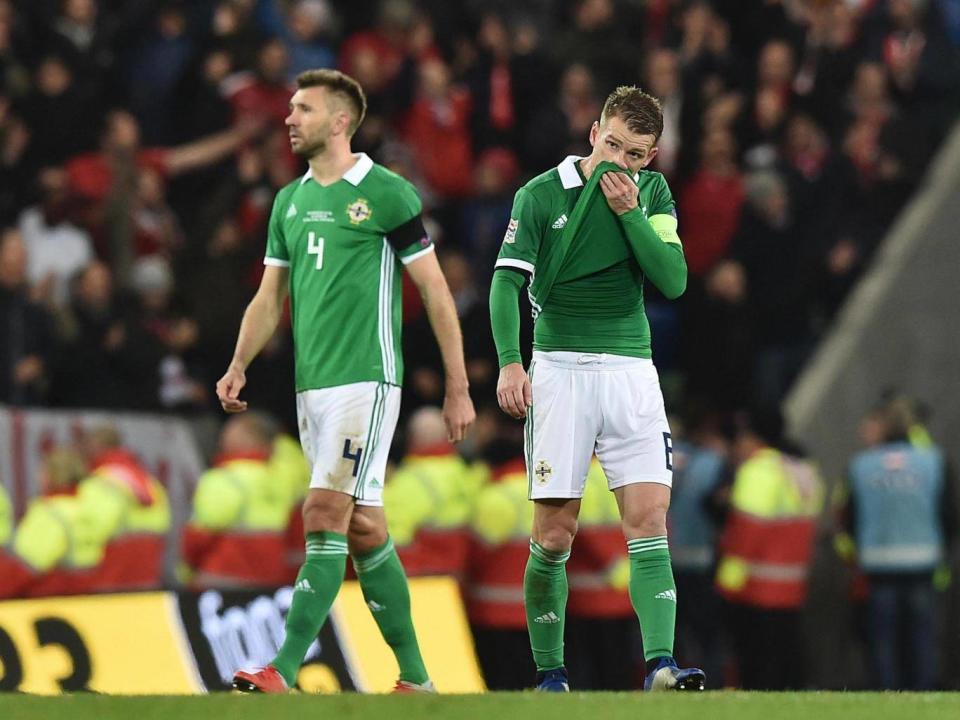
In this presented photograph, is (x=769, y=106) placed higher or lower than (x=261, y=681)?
higher

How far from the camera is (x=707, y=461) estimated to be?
614 inches

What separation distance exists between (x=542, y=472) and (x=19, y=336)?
743 cm

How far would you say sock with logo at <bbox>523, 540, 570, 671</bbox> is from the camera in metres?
8.82

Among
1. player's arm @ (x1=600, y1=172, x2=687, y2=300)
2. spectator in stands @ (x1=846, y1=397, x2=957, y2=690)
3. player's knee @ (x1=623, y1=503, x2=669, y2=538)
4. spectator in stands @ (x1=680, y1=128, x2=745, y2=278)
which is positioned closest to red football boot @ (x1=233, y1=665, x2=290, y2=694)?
player's knee @ (x1=623, y1=503, x2=669, y2=538)

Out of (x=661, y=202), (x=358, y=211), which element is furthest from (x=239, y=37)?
(x=661, y=202)

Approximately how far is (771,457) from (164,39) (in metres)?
6.56

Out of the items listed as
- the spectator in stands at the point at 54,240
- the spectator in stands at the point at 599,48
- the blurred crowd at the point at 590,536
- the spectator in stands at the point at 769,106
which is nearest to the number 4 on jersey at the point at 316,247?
the blurred crowd at the point at 590,536

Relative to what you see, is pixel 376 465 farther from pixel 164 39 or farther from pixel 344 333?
pixel 164 39

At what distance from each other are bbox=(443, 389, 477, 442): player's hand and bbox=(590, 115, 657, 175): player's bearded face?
1.16 metres

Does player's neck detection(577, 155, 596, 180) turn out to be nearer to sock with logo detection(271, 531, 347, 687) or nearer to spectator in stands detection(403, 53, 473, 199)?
sock with logo detection(271, 531, 347, 687)

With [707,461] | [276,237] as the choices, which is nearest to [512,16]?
[707,461]

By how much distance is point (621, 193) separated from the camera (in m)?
8.42

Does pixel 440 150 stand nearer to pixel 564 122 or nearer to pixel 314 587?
pixel 564 122

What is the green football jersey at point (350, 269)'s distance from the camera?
8.91 meters
